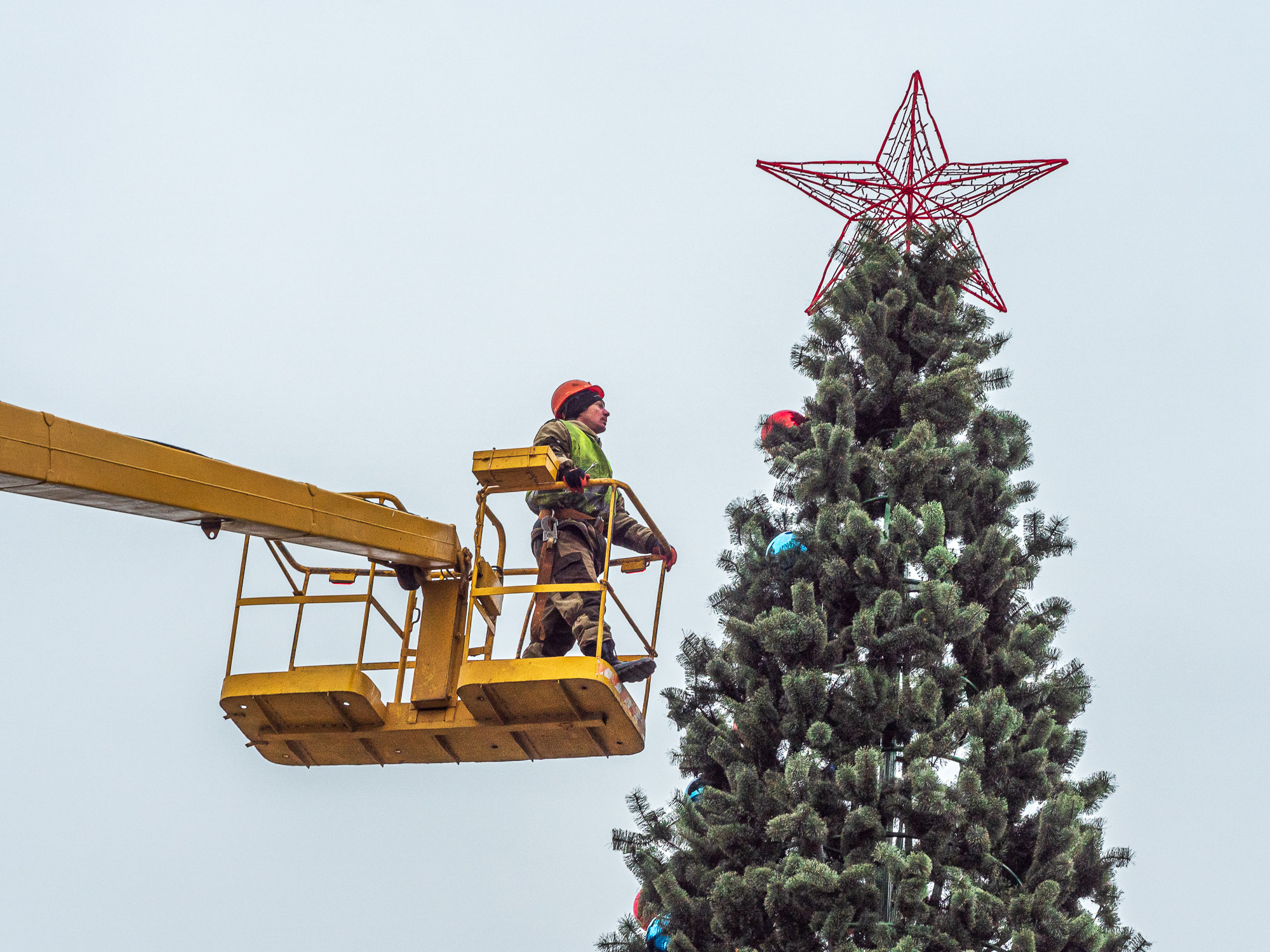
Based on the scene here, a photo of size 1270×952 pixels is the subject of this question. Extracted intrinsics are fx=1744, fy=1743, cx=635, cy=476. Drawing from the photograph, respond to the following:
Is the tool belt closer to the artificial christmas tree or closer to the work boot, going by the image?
the work boot

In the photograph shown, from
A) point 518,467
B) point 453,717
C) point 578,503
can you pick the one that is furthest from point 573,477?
point 453,717

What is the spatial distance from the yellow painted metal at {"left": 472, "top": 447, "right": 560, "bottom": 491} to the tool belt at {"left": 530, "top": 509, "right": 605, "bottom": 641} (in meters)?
0.87

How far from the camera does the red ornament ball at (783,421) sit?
44.5 feet

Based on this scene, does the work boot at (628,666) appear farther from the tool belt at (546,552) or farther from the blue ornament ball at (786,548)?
the blue ornament ball at (786,548)

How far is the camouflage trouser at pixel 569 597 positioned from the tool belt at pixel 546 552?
31 millimetres

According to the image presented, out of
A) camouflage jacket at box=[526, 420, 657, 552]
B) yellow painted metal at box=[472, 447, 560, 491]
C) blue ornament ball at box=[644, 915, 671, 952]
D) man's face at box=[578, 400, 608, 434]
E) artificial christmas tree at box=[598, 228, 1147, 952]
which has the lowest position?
blue ornament ball at box=[644, 915, 671, 952]

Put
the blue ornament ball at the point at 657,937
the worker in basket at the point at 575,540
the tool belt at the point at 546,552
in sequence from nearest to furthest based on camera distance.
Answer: the blue ornament ball at the point at 657,937, the worker in basket at the point at 575,540, the tool belt at the point at 546,552

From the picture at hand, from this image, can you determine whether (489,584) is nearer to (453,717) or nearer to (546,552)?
(546,552)

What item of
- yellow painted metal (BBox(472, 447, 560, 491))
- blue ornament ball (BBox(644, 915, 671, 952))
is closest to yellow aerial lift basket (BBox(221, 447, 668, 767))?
yellow painted metal (BBox(472, 447, 560, 491))

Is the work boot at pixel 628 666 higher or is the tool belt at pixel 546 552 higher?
the tool belt at pixel 546 552

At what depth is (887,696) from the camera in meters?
11.7

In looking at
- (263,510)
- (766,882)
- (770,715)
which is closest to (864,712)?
(770,715)

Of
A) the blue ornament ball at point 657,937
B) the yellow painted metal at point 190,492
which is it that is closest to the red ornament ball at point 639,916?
the blue ornament ball at point 657,937

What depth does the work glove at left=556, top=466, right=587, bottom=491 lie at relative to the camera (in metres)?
13.5
